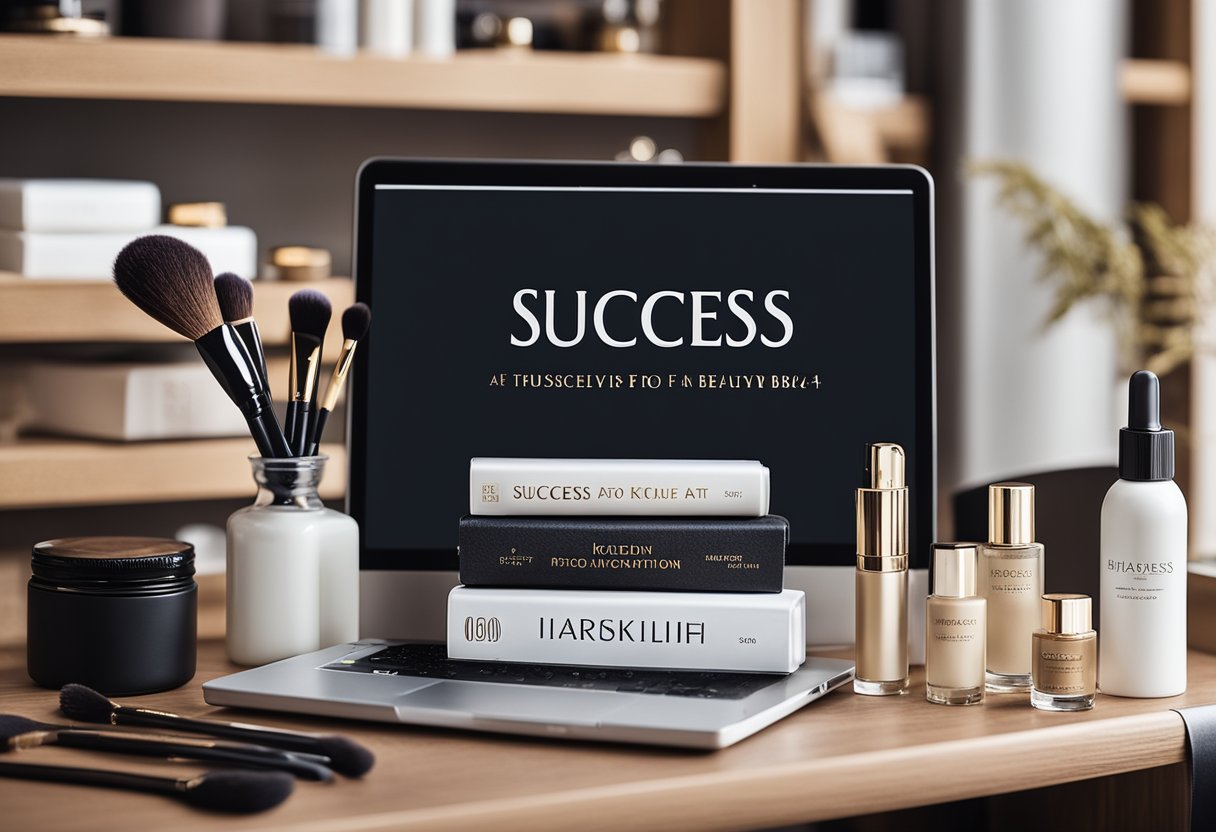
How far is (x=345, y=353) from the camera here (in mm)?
876

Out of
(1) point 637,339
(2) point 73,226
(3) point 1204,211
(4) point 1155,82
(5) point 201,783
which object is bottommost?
(5) point 201,783

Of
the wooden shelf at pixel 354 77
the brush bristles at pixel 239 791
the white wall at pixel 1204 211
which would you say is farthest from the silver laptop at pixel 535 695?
the white wall at pixel 1204 211

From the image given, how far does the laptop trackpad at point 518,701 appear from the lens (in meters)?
0.70

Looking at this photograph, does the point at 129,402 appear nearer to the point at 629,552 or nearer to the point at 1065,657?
the point at 629,552

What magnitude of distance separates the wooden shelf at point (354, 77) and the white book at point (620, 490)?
0.64 m

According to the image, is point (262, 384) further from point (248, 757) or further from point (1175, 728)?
point (1175, 728)

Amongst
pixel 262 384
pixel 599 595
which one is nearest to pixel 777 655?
pixel 599 595

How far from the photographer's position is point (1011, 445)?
1.73 meters

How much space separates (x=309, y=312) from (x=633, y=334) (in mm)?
208

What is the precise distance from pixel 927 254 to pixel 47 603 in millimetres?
584

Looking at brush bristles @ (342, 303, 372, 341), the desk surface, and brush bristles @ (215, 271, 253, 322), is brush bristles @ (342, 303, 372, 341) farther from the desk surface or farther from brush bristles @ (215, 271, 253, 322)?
the desk surface

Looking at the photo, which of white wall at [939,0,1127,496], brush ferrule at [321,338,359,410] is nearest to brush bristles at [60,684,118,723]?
brush ferrule at [321,338,359,410]

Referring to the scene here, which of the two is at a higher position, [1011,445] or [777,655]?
[1011,445]

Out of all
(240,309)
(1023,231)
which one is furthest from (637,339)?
(1023,231)
